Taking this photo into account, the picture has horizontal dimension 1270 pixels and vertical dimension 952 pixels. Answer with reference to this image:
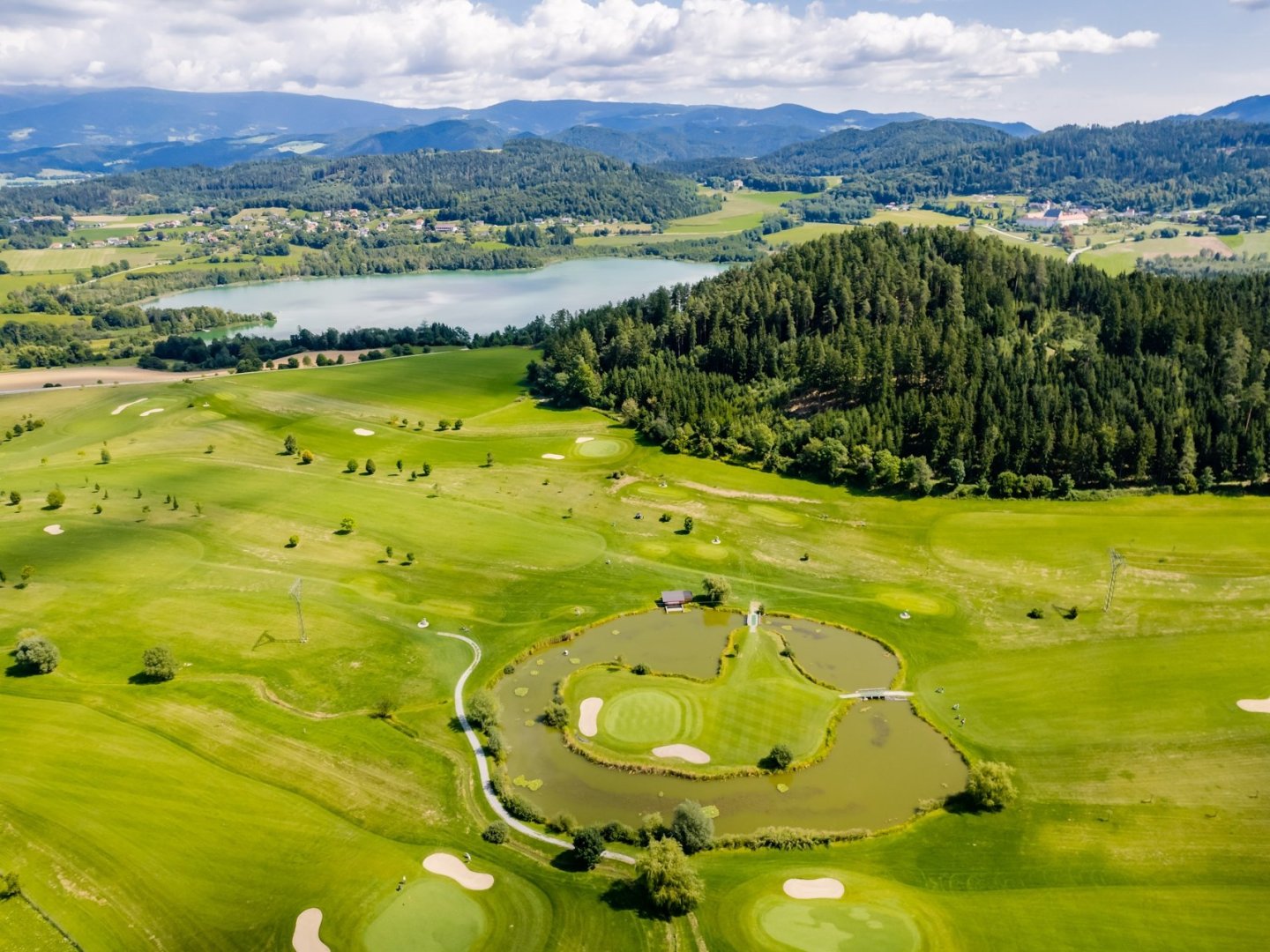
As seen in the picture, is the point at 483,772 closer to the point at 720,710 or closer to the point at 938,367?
the point at 720,710

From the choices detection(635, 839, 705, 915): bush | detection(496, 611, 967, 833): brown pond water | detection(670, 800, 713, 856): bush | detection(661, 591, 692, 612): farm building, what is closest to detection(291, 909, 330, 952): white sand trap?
detection(496, 611, 967, 833): brown pond water

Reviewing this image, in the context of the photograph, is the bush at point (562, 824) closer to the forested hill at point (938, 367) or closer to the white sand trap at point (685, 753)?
the white sand trap at point (685, 753)

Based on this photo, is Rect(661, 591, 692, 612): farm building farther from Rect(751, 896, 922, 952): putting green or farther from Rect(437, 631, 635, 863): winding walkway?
Rect(751, 896, 922, 952): putting green

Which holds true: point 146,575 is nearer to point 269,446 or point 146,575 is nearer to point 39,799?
point 39,799

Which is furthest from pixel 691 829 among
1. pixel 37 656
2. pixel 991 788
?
pixel 37 656

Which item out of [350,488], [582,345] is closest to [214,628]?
[350,488]

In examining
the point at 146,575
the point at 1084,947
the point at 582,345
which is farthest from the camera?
Answer: the point at 582,345

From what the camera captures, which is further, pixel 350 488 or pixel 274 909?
pixel 350 488

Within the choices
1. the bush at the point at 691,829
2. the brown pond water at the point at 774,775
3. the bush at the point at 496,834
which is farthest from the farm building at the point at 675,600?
the bush at the point at 496,834
